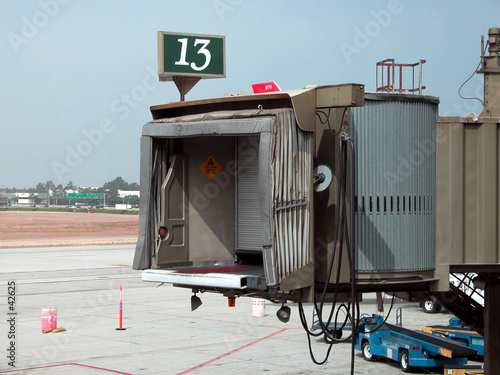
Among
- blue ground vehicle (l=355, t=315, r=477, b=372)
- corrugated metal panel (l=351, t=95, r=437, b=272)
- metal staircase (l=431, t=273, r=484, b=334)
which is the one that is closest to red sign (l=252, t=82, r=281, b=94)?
corrugated metal panel (l=351, t=95, r=437, b=272)

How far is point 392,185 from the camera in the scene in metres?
10.2

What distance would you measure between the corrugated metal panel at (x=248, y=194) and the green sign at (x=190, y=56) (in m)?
1.38

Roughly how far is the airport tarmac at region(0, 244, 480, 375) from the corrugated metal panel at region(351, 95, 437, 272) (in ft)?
36.9

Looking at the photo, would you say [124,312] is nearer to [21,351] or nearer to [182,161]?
[21,351]

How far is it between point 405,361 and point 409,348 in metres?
0.46

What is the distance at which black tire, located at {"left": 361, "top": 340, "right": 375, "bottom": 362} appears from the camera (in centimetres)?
2223

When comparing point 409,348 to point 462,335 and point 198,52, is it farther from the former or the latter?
point 198,52

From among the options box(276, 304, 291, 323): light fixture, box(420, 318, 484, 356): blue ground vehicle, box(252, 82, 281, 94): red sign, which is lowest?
box(420, 318, 484, 356): blue ground vehicle

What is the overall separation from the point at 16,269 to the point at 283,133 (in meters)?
47.4

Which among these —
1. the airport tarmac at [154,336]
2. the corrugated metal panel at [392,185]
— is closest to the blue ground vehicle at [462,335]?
the airport tarmac at [154,336]

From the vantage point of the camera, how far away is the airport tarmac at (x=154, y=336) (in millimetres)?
21500

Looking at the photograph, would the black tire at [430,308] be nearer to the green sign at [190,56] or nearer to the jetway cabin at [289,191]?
the jetway cabin at [289,191]

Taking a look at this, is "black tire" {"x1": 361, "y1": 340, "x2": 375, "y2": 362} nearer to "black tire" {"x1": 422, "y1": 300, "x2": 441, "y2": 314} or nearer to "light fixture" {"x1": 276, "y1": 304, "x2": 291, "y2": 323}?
"black tire" {"x1": 422, "y1": 300, "x2": 441, "y2": 314}

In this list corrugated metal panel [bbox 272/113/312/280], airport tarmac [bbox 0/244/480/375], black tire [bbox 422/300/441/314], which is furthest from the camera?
black tire [bbox 422/300/441/314]
